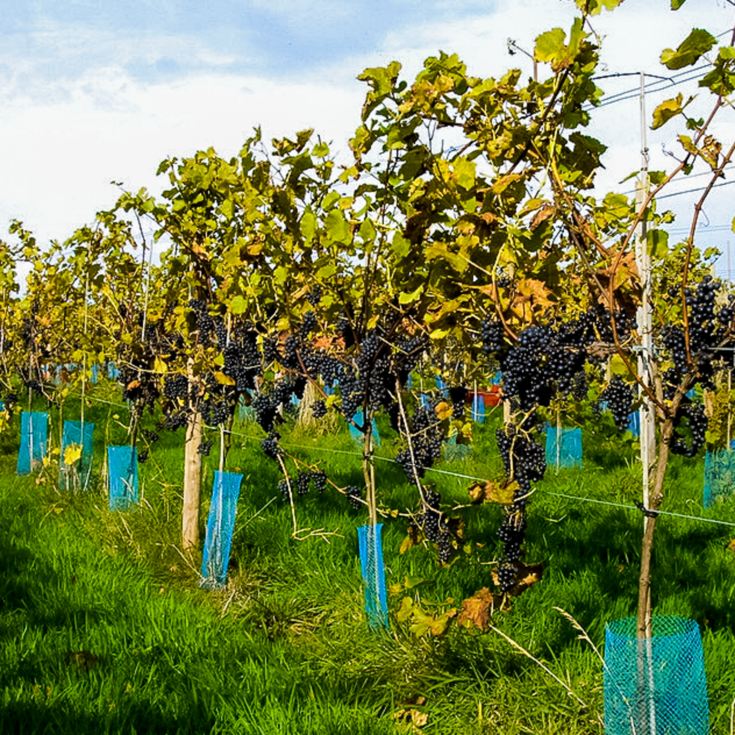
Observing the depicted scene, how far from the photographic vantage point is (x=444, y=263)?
2850 millimetres

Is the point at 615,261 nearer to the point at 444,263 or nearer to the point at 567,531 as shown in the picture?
the point at 444,263

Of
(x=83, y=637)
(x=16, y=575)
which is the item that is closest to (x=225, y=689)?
(x=83, y=637)

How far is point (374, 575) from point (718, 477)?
14.2ft

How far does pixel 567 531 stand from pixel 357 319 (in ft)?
8.46

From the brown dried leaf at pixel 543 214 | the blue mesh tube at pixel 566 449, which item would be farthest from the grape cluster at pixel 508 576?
the blue mesh tube at pixel 566 449

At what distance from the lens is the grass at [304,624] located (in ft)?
9.61

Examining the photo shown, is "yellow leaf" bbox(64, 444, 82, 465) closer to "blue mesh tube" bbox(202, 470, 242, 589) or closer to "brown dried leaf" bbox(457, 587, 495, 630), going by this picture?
"blue mesh tube" bbox(202, 470, 242, 589)

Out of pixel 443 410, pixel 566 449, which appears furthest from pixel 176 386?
pixel 566 449

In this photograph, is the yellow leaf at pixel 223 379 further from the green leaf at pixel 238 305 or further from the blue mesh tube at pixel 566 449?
the blue mesh tube at pixel 566 449

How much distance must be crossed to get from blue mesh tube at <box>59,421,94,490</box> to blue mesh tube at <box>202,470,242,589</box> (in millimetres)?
2416

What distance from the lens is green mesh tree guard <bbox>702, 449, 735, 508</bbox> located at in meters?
6.82

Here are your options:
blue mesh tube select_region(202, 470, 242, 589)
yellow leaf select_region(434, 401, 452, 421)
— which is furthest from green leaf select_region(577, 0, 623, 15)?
blue mesh tube select_region(202, 470, 242, 589)

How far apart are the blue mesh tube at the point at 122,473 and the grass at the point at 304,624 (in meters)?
0.19

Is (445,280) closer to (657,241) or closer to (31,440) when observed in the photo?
(657,241)
